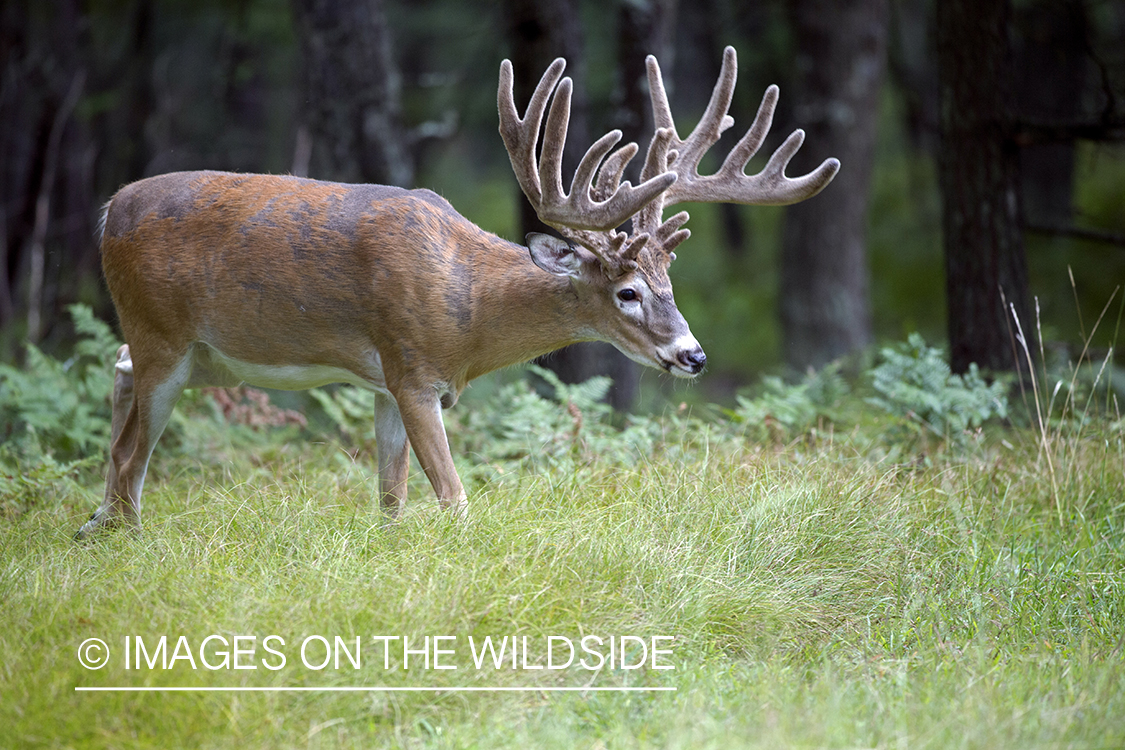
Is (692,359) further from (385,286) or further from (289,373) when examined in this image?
(289,373)

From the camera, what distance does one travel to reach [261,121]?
59.1 feet

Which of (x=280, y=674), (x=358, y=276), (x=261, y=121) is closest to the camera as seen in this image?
(x=280, y=674)

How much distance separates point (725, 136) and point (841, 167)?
Answer: 510cm

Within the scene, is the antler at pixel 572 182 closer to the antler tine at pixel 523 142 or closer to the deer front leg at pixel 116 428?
the antler tine at pixel 523 142

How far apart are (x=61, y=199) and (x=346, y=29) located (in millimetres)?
9584

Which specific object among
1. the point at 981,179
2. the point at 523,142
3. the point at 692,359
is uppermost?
the point at 523,142

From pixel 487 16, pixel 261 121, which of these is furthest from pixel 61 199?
pixel 487 16

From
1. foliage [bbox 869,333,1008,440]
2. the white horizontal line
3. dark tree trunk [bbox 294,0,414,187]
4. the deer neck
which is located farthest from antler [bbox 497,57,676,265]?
dark tree trunk [bbox 294,0,414,187]

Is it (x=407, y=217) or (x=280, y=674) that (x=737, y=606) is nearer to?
(x=280, y=674)

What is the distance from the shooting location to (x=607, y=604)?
3.88 metres


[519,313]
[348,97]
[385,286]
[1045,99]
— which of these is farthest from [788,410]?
[1045,99]

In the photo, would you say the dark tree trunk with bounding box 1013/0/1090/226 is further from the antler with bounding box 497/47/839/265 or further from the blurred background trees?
the antler with bounding box 497/47/839/265

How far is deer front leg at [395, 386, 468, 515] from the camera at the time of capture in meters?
4.66

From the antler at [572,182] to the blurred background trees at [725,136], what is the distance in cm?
110
